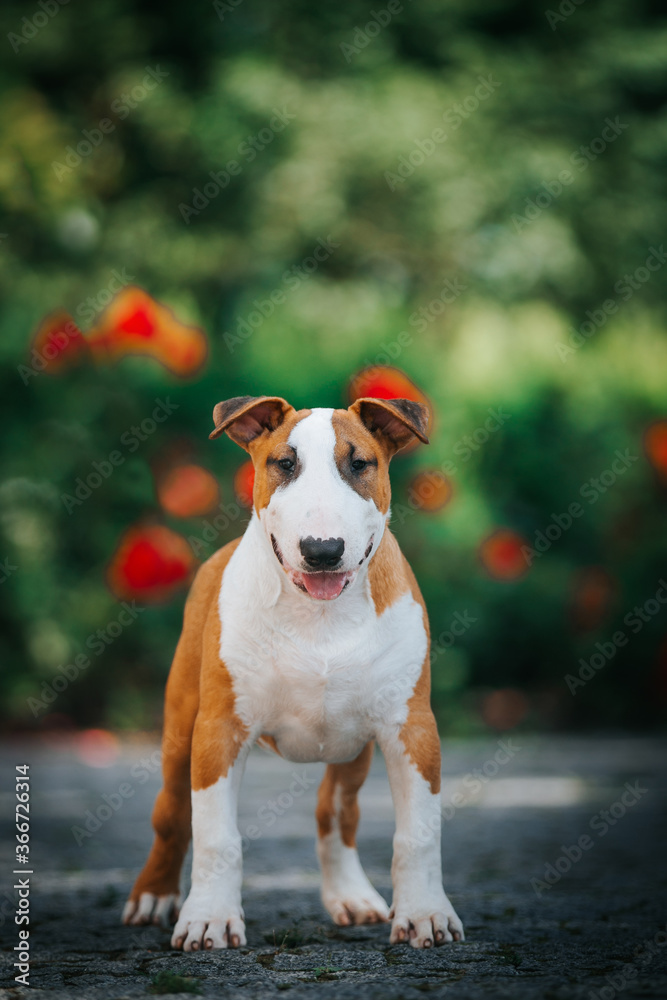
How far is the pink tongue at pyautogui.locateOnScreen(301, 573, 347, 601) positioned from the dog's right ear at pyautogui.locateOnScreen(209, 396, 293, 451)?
0.60 meters

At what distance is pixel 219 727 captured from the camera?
3.83 metres

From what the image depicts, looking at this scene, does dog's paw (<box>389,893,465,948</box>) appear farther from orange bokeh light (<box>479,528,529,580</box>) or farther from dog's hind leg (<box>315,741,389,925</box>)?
orange bokeh light (<box>479,528,529,580</box>)

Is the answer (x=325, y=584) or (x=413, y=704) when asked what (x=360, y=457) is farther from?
(x=413, y=704)

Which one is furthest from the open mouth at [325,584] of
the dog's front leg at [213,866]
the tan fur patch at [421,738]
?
the dog's front leg at [213,866]

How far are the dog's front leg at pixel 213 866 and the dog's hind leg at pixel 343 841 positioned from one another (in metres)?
0.65

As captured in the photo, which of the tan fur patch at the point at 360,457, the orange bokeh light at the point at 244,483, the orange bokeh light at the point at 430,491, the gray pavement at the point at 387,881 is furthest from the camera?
the orange bokeh light at the point at 430,491

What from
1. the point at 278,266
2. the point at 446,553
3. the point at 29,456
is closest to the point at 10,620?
the point at 29,456

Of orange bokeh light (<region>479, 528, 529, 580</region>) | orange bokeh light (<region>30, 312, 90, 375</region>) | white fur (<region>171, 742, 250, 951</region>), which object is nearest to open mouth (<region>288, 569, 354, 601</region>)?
white fur (<region>171, 742, 250, 951</region>)

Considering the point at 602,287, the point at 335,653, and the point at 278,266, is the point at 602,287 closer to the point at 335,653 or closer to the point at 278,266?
the point at 278,266

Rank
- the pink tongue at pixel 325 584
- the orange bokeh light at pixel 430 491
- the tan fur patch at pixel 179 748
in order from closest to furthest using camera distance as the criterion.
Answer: the pink tongue at pixel 325 584 < the tan fur patch at pixel 179 748 < the orange bokeh light at pixel 430 491

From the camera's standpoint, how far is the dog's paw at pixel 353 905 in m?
4.32

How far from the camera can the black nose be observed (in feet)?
11.3

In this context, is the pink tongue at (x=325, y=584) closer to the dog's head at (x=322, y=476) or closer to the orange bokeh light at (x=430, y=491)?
the dog's head at (x=322, y=476)

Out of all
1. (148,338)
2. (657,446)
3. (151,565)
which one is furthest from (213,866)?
(657,446)
